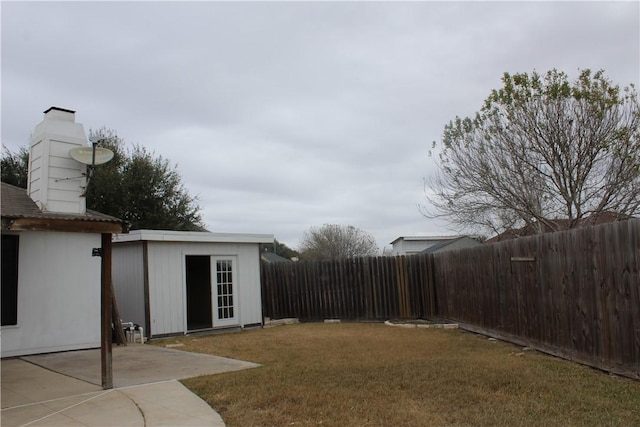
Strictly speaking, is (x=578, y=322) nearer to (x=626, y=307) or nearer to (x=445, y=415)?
(x=626, y=307)

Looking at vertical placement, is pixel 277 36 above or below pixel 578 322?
above

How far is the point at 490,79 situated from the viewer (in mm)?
13625

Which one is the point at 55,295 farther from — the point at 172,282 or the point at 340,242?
the point at 340,242

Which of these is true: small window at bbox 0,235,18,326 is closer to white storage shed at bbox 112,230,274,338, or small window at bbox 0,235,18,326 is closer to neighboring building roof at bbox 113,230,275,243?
neighboring building roof at bbox 113,230,275,243

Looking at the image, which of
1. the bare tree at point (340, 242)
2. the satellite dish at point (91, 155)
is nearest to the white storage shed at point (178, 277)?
the satellite dish at point (91, 155)

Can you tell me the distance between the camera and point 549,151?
13211 mm

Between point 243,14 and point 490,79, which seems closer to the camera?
point 243,14

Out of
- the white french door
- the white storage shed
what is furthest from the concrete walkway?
the white french door

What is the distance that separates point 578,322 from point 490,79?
848cm

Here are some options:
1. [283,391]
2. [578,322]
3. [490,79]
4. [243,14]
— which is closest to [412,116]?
[490,79]

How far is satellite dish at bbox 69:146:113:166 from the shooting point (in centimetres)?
714

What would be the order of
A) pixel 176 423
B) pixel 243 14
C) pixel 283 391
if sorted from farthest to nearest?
1. pixel 243 14
2. pixel 283 391
3. pixel 176 423

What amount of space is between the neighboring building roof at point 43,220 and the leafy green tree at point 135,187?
14.5 metres

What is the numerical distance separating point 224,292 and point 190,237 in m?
1.92
